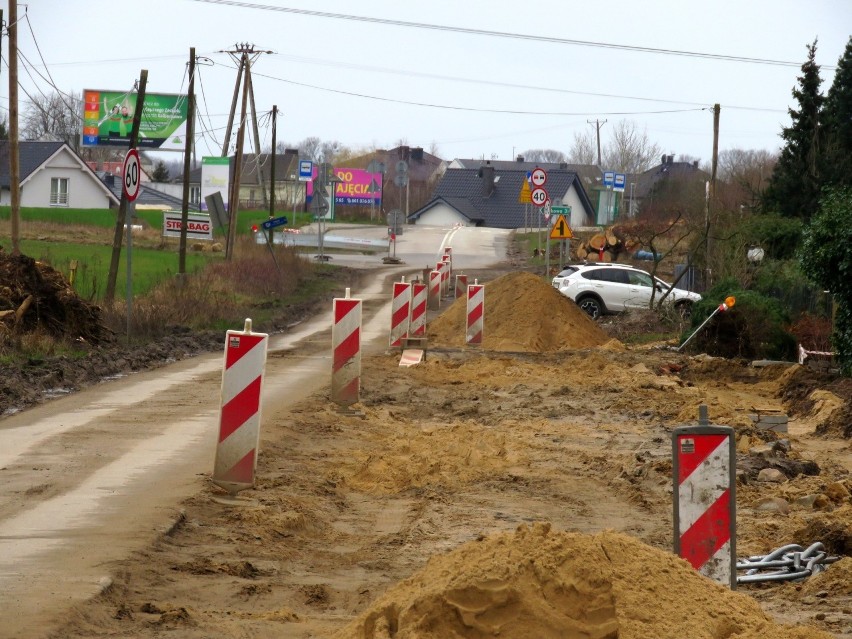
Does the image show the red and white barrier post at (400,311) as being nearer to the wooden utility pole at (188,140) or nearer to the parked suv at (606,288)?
the parked suv at (606,288)

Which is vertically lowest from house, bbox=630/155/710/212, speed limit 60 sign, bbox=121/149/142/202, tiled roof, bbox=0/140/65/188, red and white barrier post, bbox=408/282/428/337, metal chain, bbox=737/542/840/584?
metal chain, bbox=737/542/840/584

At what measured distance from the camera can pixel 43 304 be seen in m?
19.3

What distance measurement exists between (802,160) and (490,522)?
115ft

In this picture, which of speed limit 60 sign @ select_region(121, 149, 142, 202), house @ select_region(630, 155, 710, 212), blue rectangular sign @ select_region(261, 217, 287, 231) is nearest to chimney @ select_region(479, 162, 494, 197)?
house @ select_region(630, 155, 710, 212)

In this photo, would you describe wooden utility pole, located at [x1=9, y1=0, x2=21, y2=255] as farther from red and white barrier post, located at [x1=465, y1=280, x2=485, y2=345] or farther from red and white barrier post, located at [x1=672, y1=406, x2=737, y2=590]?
red and white barrier post, located at [x1=672, y1=406, x2=737, y2=590]

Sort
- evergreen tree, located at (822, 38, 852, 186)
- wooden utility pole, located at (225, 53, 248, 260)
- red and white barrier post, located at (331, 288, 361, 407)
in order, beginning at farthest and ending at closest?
wooden utility pole, located at (225, 53, 248, 260), evergreen tree, located at (822, 38, 852, 186), red and white barrier post, located at (331, 288, 361, 407)

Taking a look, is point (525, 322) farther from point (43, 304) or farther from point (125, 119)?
point (125, 119)

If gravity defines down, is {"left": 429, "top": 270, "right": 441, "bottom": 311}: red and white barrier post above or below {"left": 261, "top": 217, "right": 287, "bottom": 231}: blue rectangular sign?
below

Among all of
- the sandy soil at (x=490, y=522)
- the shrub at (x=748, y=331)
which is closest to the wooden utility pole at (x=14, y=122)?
the sandy soil at (x=490, y=522)

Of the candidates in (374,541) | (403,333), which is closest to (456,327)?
(403,333)

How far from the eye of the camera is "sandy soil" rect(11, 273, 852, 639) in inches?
190

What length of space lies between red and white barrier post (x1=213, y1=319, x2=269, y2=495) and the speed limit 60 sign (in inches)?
400

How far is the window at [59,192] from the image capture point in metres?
78.6

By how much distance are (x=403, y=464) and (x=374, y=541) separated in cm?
267
